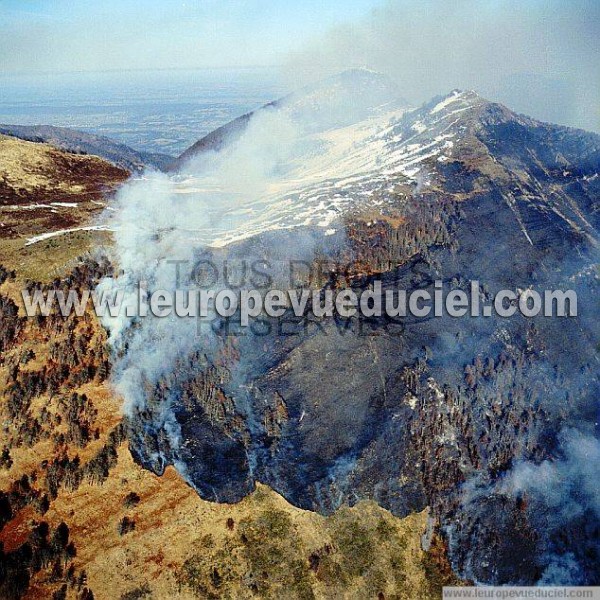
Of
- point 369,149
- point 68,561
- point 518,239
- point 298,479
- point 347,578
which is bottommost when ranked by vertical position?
point 347,578

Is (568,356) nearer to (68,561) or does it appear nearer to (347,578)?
(347,578)

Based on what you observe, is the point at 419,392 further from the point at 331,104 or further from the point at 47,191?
the point at 331,104

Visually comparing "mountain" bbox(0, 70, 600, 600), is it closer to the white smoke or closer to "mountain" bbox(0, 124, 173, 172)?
the white smoke

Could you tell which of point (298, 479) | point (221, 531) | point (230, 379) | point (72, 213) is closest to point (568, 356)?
point (298, 479)

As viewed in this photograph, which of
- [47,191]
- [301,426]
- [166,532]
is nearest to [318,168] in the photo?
[47,191]

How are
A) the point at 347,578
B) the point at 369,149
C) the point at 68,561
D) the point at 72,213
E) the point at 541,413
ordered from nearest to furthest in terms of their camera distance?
the point at 68,561 < the point at 347,578 < the point at 541,413 < the point at 72,213 < the point at 369,149

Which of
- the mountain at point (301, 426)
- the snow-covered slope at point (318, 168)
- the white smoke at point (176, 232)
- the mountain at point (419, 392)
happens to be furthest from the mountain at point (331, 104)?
the mountain at point (301, 426)

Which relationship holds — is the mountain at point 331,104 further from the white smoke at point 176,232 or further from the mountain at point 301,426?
the mountain at point 301,426

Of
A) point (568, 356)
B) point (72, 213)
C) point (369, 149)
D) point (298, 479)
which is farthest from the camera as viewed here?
point (369, 149)

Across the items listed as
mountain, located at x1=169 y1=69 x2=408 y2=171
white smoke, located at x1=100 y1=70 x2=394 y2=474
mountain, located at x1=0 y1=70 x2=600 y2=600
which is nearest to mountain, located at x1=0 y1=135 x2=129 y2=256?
mountain, located at x1=0 y1=70 x2=600 y2=600
